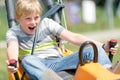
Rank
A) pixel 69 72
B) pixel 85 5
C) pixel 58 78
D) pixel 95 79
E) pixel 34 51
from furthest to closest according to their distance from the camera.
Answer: pixel 85 5, pixel 34 51, pixel 69 72, pixel 58 78, pixel 95 79

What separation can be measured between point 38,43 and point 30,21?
28cm

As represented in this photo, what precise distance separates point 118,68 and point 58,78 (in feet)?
1.78

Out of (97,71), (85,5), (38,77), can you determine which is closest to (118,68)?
(97,71)

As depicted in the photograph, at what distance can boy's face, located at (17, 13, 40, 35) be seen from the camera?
4.95 m

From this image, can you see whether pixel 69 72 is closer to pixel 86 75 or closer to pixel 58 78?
pixel 58 78

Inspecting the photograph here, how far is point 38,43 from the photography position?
5.14 m

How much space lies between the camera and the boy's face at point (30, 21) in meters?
4.95

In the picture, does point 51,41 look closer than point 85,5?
Yes

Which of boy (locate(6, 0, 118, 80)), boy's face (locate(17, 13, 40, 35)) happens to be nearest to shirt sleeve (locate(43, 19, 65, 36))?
boy (locate(6, 0, 118, 80))

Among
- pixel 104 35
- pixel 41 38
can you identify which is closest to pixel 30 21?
pixel 41 38

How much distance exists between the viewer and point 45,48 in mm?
5145

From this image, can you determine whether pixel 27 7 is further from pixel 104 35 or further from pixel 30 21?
pixel 104 35

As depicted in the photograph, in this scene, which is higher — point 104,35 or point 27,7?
point 27,7

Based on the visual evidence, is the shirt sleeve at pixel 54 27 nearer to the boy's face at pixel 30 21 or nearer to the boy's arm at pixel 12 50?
the boy's face at pixel 30 21
